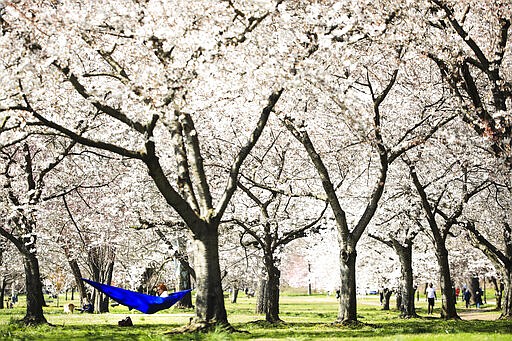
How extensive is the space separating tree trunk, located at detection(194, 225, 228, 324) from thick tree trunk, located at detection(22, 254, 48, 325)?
6.55 metres

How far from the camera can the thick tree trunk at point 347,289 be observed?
1606 centimetres

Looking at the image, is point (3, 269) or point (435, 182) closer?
point (435, 182)

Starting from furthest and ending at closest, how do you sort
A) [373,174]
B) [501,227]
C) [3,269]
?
1. [3,269]
2. [501,227]
3. [373,174]

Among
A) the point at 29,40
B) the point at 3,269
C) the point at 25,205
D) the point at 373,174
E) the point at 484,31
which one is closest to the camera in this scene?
the point at 29,40

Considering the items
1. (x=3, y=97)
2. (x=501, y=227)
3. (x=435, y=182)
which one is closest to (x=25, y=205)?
(x=3, y=97)

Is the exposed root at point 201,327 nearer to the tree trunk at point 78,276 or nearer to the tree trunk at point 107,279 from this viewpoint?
the tree trunk at point 78,276

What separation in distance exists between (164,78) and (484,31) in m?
7.45

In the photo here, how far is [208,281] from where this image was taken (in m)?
12.6

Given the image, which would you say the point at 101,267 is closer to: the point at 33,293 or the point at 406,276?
the point at 33,293

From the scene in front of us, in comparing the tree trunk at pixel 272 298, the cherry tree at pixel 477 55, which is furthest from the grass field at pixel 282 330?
the cherry tree at pixel 477 55

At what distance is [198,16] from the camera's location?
12.3 m

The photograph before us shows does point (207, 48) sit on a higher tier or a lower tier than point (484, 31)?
lower

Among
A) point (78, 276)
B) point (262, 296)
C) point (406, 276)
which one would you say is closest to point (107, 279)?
point (78, 276)

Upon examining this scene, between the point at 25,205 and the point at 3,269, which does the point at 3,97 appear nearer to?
the point at 25,205
